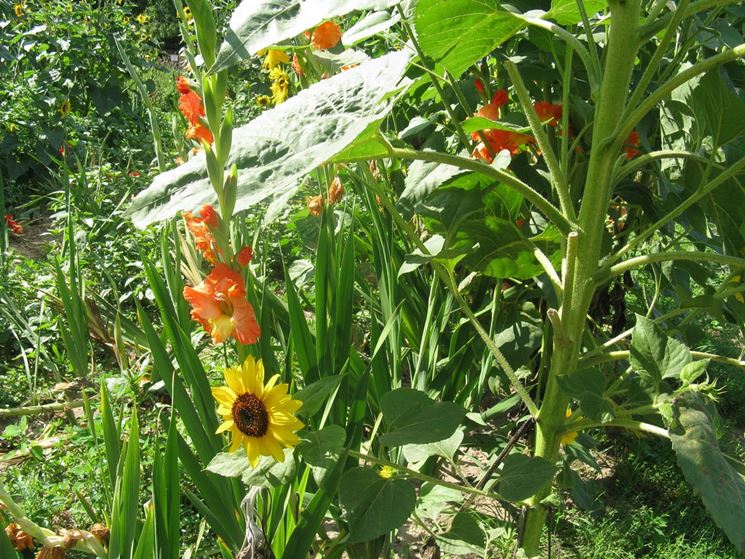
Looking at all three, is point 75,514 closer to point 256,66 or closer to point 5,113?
point 5,113

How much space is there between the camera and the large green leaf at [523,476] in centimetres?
102

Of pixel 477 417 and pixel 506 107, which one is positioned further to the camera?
pixel 506 107

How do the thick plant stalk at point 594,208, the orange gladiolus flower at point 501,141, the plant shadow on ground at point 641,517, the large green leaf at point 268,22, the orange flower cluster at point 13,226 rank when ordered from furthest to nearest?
the orange flower cluster at point 13,226
the plant shadow on ground at point 641,517
the orange gladiolus flower at point 501,141
the thick plant stalk at point 594,208
the large green leaf at point 268,22

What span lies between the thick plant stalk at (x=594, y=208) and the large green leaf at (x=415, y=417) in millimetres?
152

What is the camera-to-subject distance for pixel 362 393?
3.95ft

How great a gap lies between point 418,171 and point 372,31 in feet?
0.86

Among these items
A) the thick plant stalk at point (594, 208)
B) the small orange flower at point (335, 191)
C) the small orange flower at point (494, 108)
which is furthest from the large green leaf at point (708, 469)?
the small orange flower at point (335, 191)

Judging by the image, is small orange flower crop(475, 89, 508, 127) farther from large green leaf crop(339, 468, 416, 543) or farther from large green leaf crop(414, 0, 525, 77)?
large green leaf crop(339, 468, 416, 543)

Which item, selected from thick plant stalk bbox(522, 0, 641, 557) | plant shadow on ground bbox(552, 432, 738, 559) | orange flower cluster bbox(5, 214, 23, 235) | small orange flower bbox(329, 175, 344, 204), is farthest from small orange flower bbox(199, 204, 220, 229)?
orange flower cluster bbox(5, 214, 23, 235)

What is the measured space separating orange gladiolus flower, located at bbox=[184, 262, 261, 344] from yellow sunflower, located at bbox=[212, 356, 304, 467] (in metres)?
0.04

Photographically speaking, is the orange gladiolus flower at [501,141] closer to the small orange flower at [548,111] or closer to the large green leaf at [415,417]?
the small orange flower at [548,111]

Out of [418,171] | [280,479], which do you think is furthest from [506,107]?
[280,479]

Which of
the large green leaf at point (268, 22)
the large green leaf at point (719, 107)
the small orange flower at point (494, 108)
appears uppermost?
the large green leaf at point (268, 22)

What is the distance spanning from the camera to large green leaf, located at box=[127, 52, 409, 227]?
69 cm
